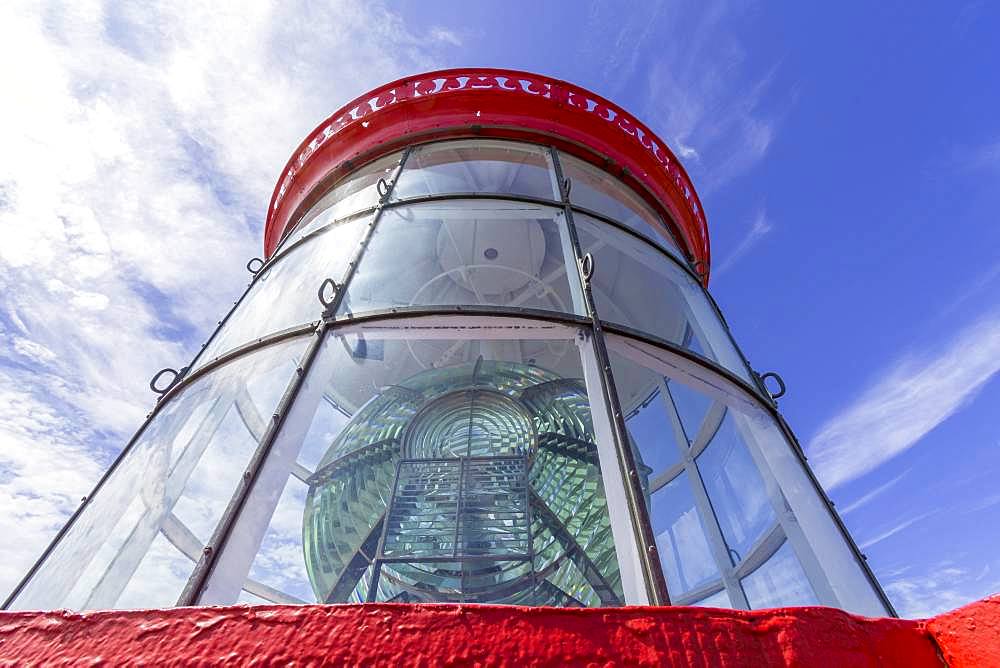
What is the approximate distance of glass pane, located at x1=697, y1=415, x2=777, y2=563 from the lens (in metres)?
2.15

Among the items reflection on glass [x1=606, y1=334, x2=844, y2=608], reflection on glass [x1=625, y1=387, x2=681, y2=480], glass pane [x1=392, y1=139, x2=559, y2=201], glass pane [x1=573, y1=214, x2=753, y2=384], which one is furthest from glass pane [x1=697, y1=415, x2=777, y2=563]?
glass pane [x1=392, y1=139, x2=559, y2=201]

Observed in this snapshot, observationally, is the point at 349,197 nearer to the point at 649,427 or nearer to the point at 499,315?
the point at 499,315

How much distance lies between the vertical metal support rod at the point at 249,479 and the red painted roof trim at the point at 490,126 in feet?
5.76

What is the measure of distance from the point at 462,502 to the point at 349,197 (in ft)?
5.69

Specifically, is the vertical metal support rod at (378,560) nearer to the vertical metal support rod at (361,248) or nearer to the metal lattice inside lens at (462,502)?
the metal lattice inside lens at (462,502)

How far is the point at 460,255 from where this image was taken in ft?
10.3

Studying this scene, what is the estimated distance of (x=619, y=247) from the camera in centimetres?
280

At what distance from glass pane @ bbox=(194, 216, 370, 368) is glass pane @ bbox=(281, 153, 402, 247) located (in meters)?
0.19

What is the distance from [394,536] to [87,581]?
1338mm

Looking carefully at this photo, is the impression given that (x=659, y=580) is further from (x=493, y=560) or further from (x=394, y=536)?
(x=394, y=536)

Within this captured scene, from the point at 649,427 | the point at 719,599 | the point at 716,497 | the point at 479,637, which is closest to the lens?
the point at 479,637

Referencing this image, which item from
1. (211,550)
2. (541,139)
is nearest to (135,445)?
(211,550)

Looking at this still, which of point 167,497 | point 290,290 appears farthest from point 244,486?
point 290,290

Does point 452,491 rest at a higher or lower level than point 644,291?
lower
